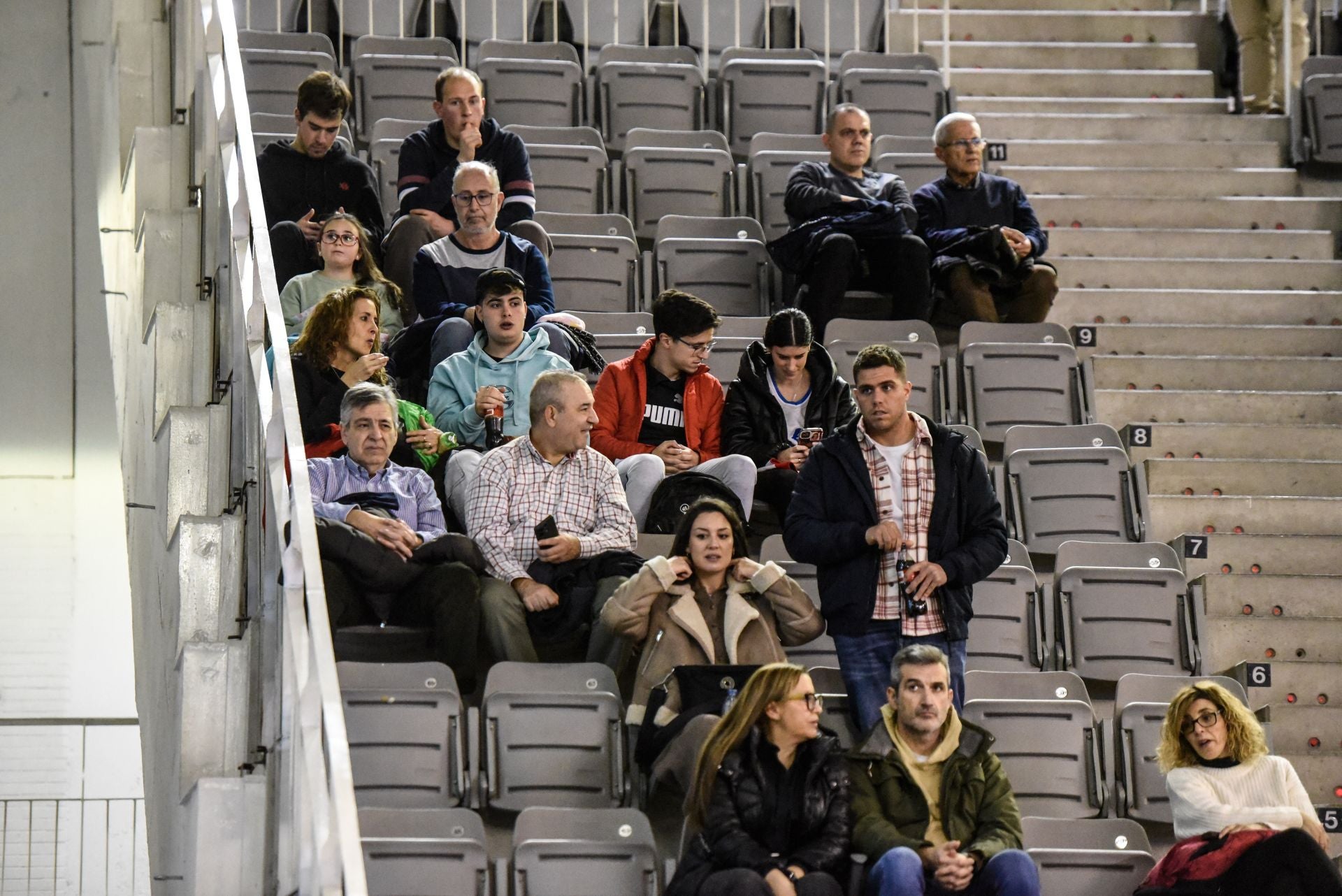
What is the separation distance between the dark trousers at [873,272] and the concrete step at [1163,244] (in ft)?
3.34

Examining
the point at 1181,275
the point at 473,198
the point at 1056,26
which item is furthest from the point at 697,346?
the point at 1056,26

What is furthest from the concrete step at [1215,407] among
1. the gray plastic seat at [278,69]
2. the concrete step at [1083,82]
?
the gray plastic seat at [278,69]

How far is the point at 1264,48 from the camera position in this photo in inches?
340

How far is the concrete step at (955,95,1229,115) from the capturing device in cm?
867

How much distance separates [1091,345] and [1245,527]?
937 mm

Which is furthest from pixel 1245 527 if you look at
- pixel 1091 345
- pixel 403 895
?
pixel 403 895

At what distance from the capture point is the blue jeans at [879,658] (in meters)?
5.09

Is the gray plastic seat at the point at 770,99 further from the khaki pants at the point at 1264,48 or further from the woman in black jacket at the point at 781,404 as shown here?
the woman in black jacket at the point at 781,404

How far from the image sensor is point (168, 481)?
15.8 ft

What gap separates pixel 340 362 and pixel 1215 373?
9.94ft

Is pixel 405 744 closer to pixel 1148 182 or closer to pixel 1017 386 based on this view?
pixel 1017 386

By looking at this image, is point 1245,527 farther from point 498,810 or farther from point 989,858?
point 498,810

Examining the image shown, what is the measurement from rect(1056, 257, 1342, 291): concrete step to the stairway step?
534mm

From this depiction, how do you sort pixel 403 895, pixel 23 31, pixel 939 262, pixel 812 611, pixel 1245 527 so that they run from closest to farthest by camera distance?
pixel 403 895
pixel 812 611
pixel 1245 527
pixel 939 262
pixel 23 31
